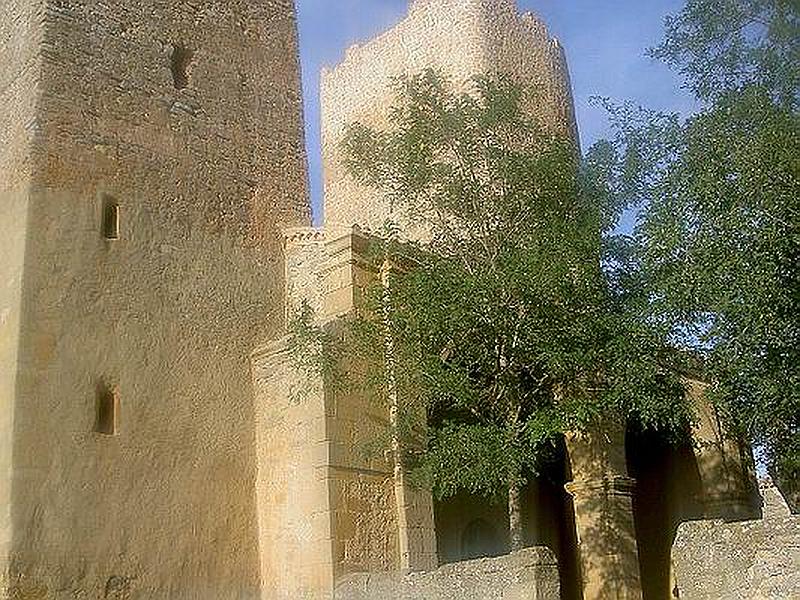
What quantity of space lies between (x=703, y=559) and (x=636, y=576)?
17.9ft

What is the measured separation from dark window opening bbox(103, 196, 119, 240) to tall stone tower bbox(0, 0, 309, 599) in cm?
3

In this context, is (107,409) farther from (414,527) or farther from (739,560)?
(739,560)

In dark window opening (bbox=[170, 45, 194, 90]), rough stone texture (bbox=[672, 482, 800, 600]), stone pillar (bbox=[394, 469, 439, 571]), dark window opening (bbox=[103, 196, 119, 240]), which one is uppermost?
dark window opening (bbox=[170, 45, 194, 90])

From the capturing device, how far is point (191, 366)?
13516mm

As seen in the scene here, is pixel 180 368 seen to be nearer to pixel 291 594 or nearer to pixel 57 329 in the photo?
pixel 57 329

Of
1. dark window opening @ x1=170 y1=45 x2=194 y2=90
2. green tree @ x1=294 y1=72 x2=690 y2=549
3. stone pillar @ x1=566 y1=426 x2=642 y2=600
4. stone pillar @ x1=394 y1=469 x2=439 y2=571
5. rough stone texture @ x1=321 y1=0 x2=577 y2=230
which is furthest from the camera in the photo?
rough stone texture @ x1=321 y1=0 x2=577 y2=230

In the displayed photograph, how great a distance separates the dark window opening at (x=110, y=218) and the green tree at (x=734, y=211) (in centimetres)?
633

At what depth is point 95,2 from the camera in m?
14.2

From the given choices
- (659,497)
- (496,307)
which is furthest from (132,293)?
(659,497)

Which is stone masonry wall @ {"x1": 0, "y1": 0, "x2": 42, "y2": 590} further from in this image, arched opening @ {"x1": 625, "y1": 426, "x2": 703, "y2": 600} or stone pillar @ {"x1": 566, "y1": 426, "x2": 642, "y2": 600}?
arched opening @ {"x1": 625, "y1": 426, "x2": 703, "y2": 600}

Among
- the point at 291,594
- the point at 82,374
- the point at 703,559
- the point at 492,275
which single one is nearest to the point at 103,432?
the point at 82,374

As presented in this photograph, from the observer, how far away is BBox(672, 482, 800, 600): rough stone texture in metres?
8.59

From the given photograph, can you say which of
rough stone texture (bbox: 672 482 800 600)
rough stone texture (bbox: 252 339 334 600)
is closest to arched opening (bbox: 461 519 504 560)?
rough stone texture (bbox: 252 339 334 600)

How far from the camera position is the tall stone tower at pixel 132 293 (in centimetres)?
1189
